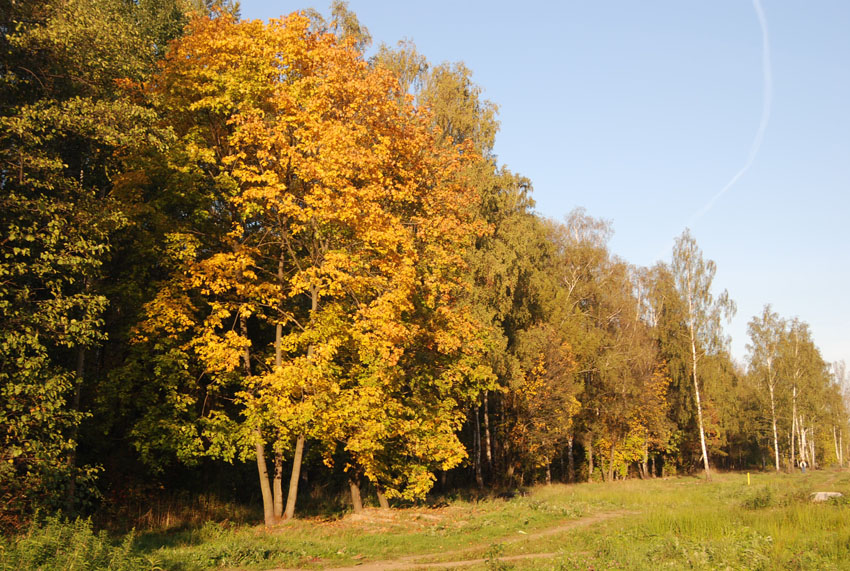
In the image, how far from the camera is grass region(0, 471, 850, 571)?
1078 cm

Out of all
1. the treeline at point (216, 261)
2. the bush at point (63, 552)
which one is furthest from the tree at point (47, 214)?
the bush at point (63, 552)

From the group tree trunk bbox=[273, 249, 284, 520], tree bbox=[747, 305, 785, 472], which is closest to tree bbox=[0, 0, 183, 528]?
tree trunk bbox=[273, 249, 284, 520]

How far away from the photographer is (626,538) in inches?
547

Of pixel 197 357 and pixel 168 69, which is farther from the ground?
pixel 168 69

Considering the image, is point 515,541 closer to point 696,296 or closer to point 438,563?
point 438,563

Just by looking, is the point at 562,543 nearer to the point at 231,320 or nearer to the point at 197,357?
the point at 197,357

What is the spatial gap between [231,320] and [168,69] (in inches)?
326

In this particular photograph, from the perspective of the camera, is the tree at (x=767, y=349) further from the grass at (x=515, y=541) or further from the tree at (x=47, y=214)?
the tree at (x=47, y=214)

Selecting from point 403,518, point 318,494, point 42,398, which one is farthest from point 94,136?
point 318,494

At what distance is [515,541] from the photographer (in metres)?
15.1

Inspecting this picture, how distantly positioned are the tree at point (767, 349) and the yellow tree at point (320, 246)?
5526 centimetres

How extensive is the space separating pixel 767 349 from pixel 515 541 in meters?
60.7

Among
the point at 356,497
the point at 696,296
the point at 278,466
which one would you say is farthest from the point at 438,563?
the point at 696,296

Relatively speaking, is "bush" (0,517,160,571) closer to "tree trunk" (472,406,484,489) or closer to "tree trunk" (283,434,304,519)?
"tree trunk" (283,434,304,519)
